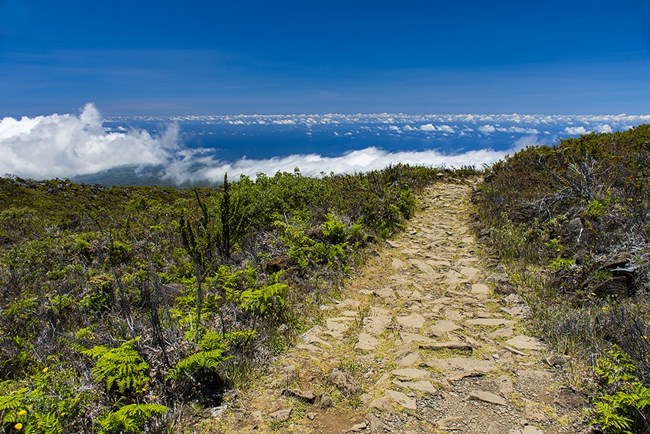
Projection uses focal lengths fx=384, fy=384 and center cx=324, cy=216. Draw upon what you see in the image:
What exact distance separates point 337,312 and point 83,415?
342 centimetres

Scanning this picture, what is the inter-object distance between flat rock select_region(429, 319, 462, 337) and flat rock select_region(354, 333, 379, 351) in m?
0.79

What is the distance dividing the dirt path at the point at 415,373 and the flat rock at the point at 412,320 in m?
0.01

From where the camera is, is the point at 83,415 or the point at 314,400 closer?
the point at 83,415

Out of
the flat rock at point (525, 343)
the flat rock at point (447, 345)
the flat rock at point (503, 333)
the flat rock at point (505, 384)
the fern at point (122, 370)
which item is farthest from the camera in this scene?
the flat rock at point (503, 333)

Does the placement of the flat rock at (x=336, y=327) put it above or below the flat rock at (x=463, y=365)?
below

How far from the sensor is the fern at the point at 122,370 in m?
3.31

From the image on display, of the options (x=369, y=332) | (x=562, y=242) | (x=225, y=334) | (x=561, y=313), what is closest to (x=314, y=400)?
(x=225, y=334)

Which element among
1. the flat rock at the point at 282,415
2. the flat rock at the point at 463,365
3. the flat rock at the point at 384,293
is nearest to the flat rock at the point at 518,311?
the flat rock at the point at 463,365

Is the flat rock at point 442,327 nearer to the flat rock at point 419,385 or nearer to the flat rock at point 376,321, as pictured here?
the flat rock at point 376,321

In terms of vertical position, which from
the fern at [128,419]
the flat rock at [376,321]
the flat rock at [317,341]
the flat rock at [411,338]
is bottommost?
the flat rock at [376,321]

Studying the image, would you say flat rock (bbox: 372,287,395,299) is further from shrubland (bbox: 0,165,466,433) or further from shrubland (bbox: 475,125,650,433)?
shrubland (bbox: 475,125,650,433)

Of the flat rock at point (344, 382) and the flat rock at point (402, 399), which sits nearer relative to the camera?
the flat rock at point (402, 399)

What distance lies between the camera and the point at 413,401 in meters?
3.64

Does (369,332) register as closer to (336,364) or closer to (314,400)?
(336,364)
